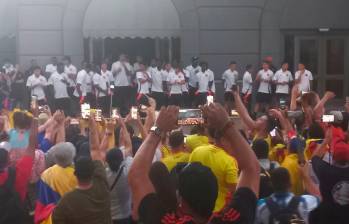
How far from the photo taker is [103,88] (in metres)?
19.2

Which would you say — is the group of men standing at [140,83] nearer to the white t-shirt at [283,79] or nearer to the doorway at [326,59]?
the white t-shirt at [283,79]

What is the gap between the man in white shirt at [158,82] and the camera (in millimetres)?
19703

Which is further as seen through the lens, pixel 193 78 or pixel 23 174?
pixel 193 78

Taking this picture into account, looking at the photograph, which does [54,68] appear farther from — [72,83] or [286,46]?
[286,46]

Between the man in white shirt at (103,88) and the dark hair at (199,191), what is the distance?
15904 mm

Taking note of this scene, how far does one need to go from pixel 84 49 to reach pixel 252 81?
6067 mm

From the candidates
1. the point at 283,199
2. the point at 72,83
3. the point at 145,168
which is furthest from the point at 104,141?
the point at 72,83

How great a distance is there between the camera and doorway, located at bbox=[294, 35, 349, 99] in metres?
22.2

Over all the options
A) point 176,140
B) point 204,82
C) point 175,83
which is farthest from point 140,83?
point 176,140

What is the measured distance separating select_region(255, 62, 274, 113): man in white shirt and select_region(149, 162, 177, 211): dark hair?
→ 16161 millimetres

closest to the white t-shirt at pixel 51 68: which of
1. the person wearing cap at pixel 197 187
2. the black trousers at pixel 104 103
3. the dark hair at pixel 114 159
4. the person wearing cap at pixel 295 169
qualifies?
the black trousers at pixel 104 103

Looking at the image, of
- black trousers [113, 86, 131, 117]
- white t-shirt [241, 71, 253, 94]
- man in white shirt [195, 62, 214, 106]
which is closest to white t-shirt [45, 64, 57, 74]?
black trousers [113, 86, 131, 117]

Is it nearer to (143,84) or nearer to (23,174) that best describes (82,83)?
(143,84)

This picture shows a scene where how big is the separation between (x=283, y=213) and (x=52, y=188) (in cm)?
221
